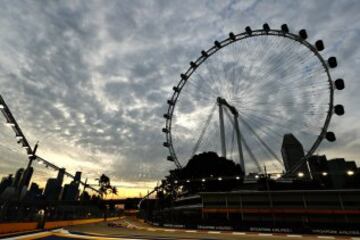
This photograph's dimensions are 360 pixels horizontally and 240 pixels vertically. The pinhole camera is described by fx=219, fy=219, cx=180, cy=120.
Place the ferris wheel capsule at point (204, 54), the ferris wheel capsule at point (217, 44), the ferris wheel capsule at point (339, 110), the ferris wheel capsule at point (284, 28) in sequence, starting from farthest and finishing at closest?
1. the ferris wheel capsule at point (204, 54)
2. the ferris wheel capsule at point (217, 44)
3. the ferris wheel capsule at point (284, 28)
4. the ferris wheel capsule at point (339, 110)

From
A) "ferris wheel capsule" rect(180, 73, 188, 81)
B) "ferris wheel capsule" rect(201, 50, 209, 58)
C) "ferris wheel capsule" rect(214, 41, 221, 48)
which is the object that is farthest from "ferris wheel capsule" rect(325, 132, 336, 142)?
"ferris wheel capsule" rect(180, 73, 188, 81)

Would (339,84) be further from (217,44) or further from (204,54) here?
(204,54)

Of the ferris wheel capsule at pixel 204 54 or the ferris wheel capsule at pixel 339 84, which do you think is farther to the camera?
the ferris wheel capsule at pixel 204 54

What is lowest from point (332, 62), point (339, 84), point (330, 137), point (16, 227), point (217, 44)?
point (16, 227)

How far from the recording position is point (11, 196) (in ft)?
69.6

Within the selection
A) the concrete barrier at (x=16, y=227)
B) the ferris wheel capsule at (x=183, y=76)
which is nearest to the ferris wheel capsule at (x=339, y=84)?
the ferris wheel capsule at (x=183, y=76)

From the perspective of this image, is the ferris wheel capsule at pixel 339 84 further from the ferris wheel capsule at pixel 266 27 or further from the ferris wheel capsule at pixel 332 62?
the ferris wheel capsule at pixel 266 27

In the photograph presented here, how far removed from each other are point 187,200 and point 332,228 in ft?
145

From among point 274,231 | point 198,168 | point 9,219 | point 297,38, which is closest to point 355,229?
point 274,231

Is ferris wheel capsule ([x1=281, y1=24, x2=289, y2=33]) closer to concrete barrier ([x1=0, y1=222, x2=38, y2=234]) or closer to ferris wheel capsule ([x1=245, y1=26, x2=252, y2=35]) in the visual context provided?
ferris wheel capsule ([x1=245, y1=26, x2=252, y2=35])

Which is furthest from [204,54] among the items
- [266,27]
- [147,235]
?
[147,235]

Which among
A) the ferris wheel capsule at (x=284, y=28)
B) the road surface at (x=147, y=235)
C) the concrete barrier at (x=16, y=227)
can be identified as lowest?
the road surface at (x=147, y=235)

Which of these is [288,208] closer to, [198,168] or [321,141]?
[321,141]

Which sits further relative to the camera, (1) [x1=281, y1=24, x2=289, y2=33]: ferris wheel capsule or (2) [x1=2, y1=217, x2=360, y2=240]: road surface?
(1) [x1=281, y1=24, x2=289, y2=33]: ferris wheel capsule
